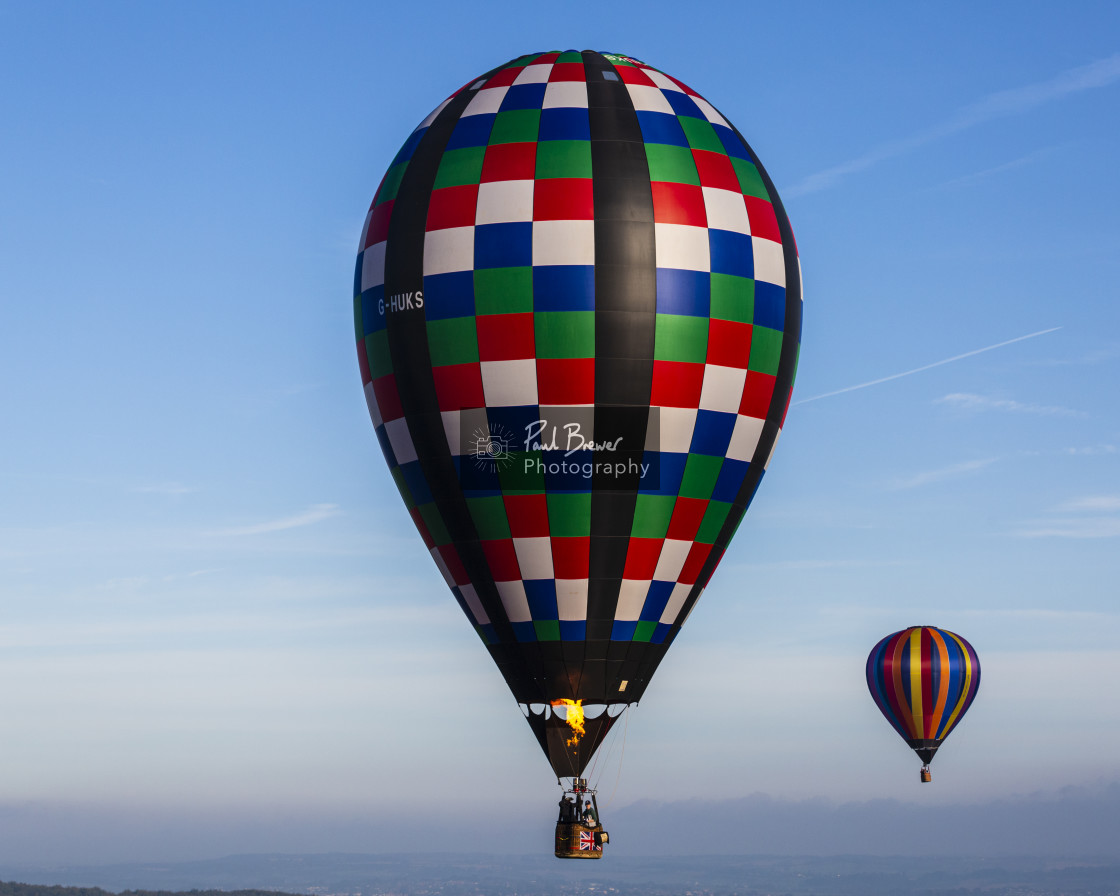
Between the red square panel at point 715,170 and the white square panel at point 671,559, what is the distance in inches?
224

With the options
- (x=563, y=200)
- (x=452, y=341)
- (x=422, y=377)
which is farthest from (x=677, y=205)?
(x=422, y=377)

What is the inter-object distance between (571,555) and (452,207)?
5.74 meters

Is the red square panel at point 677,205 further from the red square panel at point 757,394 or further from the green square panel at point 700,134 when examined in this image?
the red square panel at point 757,394

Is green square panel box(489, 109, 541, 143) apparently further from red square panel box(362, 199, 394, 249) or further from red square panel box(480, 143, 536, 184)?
red square panel box(362, 199, 394, 249)

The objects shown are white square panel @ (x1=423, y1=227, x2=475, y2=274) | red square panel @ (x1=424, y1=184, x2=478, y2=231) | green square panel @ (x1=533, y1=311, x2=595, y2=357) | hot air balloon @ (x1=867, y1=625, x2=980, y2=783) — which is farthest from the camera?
hot air balloon @ (x1=867, y1=625, x2=980, y2=783)

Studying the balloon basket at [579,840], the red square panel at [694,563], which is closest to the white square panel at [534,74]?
the red square panel at [694,563]

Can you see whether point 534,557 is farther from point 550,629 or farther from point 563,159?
point 563,159

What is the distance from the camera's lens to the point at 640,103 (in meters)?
25.0

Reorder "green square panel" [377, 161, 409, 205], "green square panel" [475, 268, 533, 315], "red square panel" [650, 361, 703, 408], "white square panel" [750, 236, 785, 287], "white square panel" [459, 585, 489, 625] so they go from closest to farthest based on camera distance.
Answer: "green square panel" [475, 268, 533, 315] < "red square panel" [650, 361, 703, 408] < "white square panel" [750, 236, 785, 287] < "white square panel" [459, 585, 489, 625] < "green square panel" [377, 161, 409, 205]

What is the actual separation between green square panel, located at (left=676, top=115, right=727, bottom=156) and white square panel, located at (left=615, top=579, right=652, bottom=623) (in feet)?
23.0

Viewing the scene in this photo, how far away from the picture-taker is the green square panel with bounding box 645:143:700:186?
2428 centimetres

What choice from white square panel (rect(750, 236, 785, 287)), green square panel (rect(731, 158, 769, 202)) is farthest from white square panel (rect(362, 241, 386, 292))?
white square panel (rect(750, 236, 785, 287))

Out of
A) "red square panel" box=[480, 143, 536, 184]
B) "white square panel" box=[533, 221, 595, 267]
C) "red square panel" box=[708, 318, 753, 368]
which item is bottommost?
"red square panel" box=[708, 318, 753, 368]

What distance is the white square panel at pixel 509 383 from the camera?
2355 centimetres
